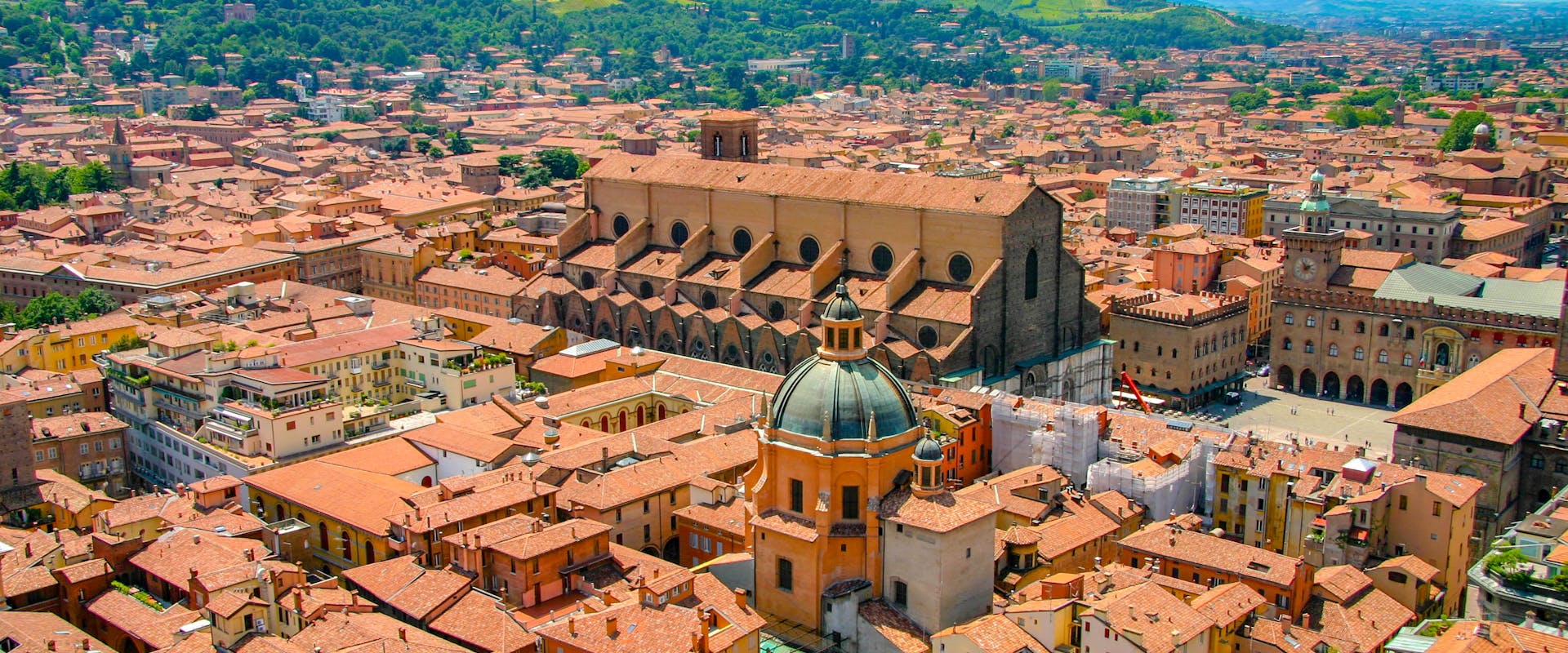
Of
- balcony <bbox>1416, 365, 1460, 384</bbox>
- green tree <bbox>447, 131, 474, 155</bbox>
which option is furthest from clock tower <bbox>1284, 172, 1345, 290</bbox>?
green tree <bbox>447, 131, 474, 155</bbox>

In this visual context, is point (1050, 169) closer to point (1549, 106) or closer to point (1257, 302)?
point (1257, 302)

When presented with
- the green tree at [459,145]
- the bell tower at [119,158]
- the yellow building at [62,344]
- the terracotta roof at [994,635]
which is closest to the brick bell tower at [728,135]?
the yellow building at [62,344]

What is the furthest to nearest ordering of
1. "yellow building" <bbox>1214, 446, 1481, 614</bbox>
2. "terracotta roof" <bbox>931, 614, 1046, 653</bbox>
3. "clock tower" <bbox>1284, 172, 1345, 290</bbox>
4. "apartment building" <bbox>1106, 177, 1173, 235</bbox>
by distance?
1. "apartment building" <bbox>1106, 177, 1173, 235</bbox>
2. "clock tower" <bbox>1284, 172, 1345, 290</bbox>
3. "yellow building" <bbox>1214, 446, 1481, 614</bbox>
4. "terracotta roof" <bbox>931, 614, 1046, 653</bbox>

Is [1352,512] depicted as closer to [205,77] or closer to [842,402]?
[842,402]

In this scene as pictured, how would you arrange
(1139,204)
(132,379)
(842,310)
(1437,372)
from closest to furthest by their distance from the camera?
(842,310) → (132,379) → (1437,372) → (1139,204)

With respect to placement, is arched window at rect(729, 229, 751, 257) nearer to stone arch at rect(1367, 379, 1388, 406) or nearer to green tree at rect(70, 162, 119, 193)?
stone arch at rect(1367, 379, 1388, 406)

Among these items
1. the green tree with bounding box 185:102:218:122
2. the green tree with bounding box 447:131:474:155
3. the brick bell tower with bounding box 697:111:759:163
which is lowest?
the green tree with bounding box 447:131:474:155

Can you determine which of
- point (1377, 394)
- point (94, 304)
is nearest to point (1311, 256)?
point (1377, 394)
